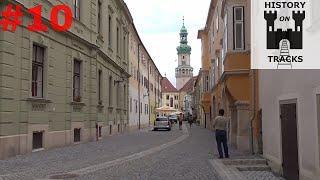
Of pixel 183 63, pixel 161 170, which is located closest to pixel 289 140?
pixel 161 170

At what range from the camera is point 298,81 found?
31.1ft

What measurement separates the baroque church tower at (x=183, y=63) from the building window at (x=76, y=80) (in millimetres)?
118599

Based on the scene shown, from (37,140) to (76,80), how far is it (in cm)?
602

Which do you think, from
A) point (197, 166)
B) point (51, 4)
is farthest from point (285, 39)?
point (51, 4)

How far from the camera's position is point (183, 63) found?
148625 millimetres

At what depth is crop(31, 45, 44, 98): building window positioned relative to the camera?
17641mm

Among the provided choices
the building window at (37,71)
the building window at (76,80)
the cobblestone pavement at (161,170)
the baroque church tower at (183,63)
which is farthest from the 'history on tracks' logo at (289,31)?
the baroque church tower at (183,63)

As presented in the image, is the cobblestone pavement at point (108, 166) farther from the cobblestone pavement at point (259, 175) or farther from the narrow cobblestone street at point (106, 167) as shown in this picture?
the cobblestone pavement at point (259, 175)

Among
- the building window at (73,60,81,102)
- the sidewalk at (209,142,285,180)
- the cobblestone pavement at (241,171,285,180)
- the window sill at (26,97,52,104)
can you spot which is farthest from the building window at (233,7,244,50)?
the building window at (73,60,81,102)

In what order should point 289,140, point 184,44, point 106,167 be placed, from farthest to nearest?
point 184,44 → point 106,167 → point 289,140

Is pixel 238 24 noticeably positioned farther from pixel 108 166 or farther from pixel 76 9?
pixel 108 166

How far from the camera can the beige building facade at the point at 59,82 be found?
1548cm

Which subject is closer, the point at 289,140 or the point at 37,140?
the point at 289,140

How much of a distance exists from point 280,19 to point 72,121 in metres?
13.7
